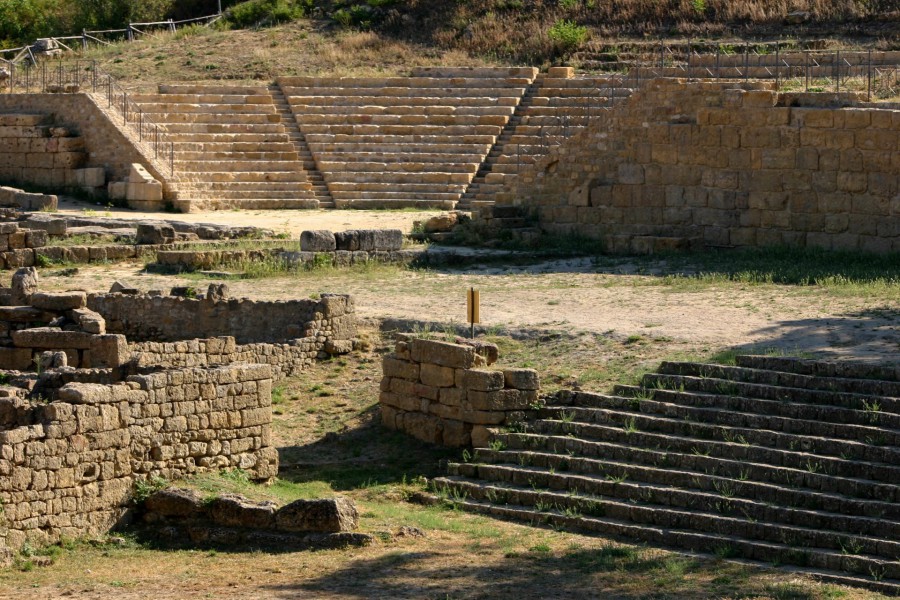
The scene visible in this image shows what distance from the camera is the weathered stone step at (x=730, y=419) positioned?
16.2 m

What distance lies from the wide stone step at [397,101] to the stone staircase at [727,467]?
21.5 m

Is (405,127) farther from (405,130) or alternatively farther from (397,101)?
(397,101)

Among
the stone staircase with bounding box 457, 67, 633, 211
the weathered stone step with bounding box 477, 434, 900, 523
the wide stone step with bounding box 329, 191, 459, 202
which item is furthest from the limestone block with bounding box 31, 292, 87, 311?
the wide stone step with bounding box 329, 191, 459, 202

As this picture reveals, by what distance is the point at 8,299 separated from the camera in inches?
914

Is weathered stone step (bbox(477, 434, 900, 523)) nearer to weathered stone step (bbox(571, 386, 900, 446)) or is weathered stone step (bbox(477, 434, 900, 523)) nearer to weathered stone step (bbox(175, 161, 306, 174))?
weathered stone step (bbox(571, 386, 900, 446))

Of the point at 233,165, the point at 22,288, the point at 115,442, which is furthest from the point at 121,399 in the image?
the point at 233,165

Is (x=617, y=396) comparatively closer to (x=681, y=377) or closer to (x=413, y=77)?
(x=681, y=377)

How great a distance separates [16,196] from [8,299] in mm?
13133

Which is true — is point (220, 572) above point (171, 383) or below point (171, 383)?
below

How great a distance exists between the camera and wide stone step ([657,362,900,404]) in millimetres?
16906

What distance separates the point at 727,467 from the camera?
16.2 meters

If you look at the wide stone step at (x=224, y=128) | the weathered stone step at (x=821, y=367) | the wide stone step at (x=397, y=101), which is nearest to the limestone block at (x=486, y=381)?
the weathered stone step at (x=821, y=367)

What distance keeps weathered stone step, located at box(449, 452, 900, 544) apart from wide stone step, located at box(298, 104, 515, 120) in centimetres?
2200

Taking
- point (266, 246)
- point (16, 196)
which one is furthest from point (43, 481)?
point (16, 196)
